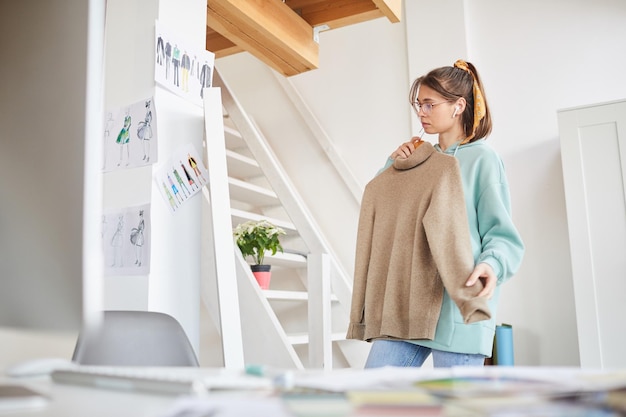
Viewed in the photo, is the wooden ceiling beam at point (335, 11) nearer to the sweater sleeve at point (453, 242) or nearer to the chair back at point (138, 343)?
the sweater sleeve at point (453, 242)

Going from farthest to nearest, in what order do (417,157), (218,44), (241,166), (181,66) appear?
(241,166) → (218,44) → (181,66) → (417,157)

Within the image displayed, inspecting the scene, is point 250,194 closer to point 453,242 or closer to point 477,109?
point 477,109

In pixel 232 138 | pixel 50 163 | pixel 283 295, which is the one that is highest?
pixel 232 138

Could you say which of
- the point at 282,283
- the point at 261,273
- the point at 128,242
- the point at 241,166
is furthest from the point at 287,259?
the point at 128,242

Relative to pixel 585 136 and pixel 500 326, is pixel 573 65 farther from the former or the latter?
pixel 500 326

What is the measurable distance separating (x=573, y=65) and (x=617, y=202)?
1.05 metres

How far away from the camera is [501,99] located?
12.3ft

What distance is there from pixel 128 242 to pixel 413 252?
1004mm

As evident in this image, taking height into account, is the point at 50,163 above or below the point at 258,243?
below

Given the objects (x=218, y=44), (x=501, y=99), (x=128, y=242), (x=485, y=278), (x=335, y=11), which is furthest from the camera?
(x=501, y=99)

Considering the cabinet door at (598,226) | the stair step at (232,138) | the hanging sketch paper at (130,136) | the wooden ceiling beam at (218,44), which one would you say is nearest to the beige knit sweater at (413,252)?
the hanging sketch paper at (130,136)

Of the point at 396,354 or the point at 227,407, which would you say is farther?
the point at 396,354

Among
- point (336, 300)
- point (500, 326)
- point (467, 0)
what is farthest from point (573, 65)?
point (336, 300)

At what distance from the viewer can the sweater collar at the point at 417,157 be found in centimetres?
178
